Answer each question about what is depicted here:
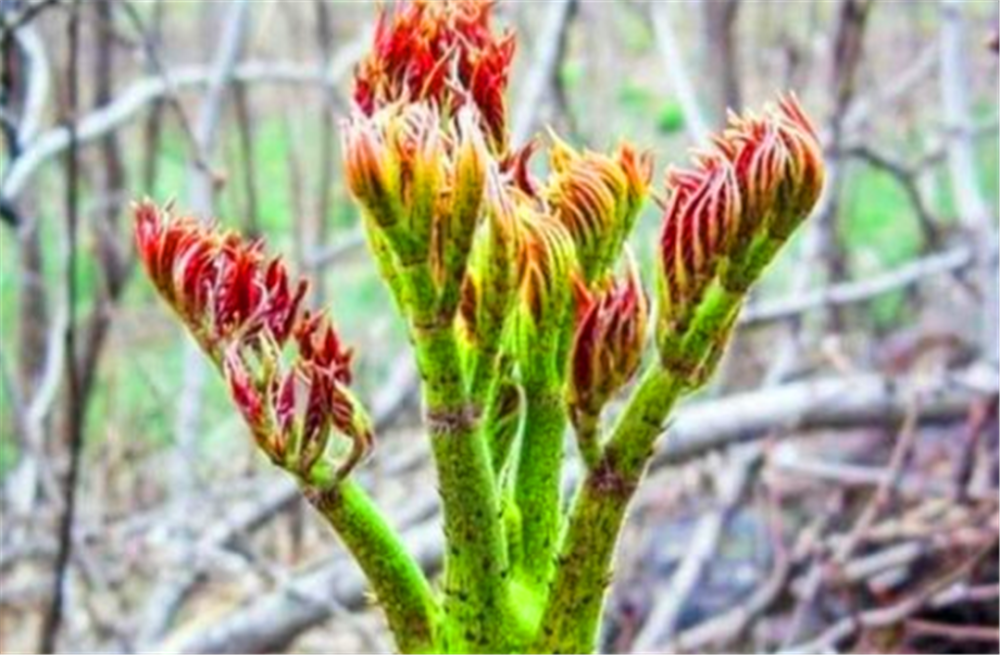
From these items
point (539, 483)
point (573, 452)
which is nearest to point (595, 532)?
point (539, 483)

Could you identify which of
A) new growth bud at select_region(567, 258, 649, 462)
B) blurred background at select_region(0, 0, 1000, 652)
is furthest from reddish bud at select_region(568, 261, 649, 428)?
blurred background at select_region(0, 0, 1000, 652)

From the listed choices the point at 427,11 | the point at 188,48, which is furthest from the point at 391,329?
the point at 427,11

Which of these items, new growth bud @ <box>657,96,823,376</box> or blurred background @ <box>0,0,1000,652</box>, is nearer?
new growth bud @ <box>657,96,823,376</box>

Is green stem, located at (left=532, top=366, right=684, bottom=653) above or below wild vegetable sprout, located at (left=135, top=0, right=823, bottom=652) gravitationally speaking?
→ below

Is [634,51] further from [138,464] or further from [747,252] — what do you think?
[747,252]

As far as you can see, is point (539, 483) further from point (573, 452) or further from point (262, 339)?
point (573, 452)

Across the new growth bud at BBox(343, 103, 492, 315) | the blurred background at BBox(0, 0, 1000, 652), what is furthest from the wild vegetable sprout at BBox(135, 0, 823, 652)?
the blurred background at BBox(0, 0, 1000, 652)

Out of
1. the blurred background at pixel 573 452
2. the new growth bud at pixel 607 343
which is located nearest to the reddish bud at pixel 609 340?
the new growth bud at pixel 607 343

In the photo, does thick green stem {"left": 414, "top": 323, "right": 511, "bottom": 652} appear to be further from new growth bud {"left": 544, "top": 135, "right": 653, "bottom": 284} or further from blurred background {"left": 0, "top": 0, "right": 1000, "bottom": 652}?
blurred background {"left": 0, "top": 0, "right": 1000, "bottom": 652}
